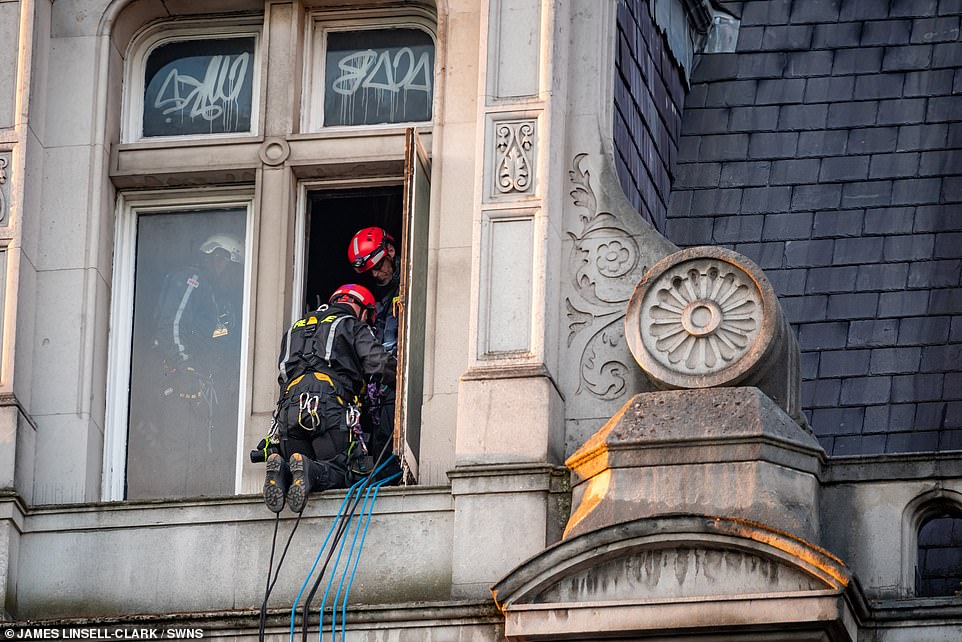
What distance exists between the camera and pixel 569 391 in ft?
68.1

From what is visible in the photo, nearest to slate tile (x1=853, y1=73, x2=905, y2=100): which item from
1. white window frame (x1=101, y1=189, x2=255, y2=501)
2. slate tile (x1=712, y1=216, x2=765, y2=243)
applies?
slate tile (x1=712, y1=216, x2=765, y2=243)

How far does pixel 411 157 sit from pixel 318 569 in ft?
9.18

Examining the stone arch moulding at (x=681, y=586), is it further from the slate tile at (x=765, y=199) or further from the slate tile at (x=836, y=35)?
the slate tile at (x=836, y=35)

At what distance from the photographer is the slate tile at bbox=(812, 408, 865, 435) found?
72.7 ft

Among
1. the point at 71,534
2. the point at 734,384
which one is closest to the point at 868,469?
the point at 734,384

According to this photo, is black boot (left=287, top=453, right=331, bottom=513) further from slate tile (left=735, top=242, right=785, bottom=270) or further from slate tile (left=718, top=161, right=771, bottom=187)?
slate tile (left=718, top=161, right=771, bottom=187)

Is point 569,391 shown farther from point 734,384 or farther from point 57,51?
point 57,51

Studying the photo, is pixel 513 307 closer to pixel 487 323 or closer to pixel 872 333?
pixel 487 323

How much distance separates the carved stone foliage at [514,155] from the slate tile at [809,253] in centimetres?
305

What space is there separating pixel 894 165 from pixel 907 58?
118 centimetres

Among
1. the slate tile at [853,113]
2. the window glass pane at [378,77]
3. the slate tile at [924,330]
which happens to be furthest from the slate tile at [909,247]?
the window glass pane at [378,77]

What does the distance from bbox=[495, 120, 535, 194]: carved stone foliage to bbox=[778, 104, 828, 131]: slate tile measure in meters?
3.88

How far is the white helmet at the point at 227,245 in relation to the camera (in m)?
22.3

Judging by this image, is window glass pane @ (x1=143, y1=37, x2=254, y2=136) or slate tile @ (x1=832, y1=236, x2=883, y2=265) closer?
window glass pane @ (x1=143, y1=37, x2=254, y2=136)
